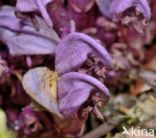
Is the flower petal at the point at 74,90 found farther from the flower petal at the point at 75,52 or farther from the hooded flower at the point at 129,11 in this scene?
the hooded flower at the point at 129,11

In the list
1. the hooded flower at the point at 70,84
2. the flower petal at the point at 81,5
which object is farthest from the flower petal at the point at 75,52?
the flower petal at the point at 81,5

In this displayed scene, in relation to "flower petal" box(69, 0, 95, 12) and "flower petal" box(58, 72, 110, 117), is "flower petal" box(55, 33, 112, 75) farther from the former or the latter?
"flower petal" box(69, 0, 95, 12)

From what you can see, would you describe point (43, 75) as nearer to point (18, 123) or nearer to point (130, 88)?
point (18, 123)

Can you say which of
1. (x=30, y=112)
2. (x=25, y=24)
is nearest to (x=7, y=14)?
(x=25, y=24)

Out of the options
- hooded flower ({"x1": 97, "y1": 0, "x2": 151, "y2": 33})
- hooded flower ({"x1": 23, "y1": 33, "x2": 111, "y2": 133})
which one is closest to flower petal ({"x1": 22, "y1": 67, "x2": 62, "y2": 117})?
hooded flower ({"x1": 23, "y1": 33, "x2": 111, "y2": 133})

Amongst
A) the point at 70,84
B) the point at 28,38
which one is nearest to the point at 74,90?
the point at 70,84
